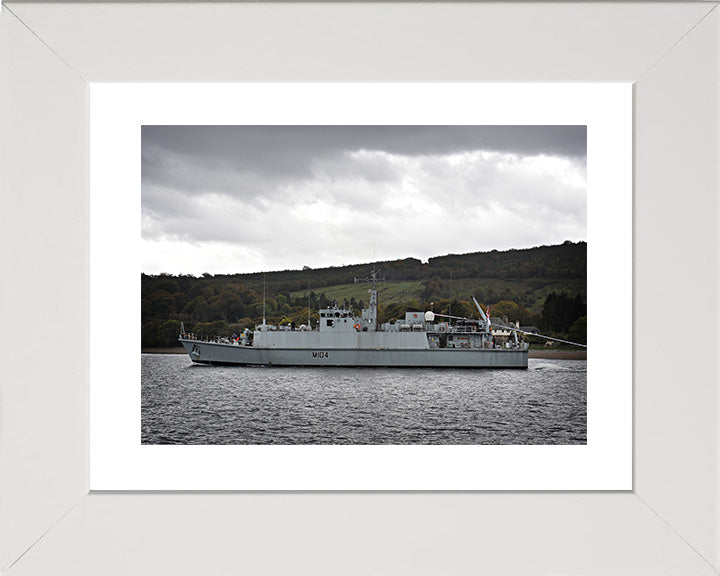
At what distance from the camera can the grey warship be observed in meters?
16.0

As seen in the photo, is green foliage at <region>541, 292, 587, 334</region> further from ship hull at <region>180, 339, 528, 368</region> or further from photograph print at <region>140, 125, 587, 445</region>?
ship hull at <region>180, 339, 528, 368</region>

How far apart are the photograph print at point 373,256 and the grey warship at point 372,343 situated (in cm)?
5

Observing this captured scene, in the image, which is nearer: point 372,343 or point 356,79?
point 356,79

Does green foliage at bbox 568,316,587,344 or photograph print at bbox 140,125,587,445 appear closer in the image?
photograph print at bbox 140,125,587,445

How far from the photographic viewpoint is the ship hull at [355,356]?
15.9 metres

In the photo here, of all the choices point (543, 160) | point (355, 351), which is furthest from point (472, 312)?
point (543, 160)

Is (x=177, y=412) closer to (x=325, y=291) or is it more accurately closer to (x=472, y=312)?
(x=325, y=291)

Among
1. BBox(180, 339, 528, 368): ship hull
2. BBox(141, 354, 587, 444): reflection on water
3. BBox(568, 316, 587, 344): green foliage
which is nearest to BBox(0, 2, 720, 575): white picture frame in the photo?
BBox(180, 339, 528, 368): ship hull

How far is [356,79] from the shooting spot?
244 centimetres

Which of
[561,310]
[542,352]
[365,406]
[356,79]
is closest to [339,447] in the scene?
[356,79]

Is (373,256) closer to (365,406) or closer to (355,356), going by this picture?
(355,356)

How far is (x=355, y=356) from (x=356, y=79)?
13.7 meters

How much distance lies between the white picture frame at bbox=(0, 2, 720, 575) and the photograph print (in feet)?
43.7
